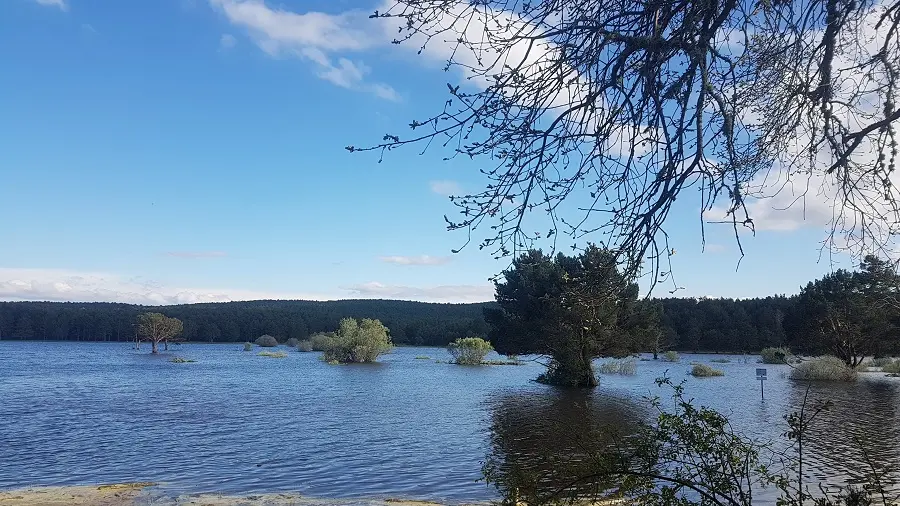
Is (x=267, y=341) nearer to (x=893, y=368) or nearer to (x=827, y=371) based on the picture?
(x=893, y=368)

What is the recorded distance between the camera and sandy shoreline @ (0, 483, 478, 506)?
11.5m

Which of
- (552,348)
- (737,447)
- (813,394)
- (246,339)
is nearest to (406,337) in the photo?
(246,339)

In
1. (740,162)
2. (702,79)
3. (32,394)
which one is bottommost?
(32,394)

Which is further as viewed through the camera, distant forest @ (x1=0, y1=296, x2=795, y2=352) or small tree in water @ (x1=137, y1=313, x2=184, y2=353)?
distant forest @ (x1=0, y1=296, x2=795, y2=352)

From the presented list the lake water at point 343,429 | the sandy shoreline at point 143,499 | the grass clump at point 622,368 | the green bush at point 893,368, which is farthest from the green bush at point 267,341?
the sandy shoreline at point 143,499

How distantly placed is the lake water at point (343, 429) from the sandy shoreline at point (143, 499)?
0.61 m

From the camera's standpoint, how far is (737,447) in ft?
14.8

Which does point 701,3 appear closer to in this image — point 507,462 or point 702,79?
point 702,79

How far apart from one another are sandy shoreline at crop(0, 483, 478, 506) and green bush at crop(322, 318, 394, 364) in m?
54.3

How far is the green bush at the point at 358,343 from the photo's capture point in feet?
220

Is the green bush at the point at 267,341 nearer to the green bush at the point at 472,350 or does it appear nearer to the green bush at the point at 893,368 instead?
the green bush at the point at 472,350

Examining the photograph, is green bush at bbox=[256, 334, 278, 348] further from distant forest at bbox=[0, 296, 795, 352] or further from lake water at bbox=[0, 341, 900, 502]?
lake water at bbox=[0, 341, 900, 502]

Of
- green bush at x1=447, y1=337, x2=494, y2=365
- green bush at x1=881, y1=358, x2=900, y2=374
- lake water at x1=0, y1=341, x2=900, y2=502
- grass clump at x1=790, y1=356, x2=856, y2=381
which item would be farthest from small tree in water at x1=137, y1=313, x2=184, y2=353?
green bush at x1=881, y1=358, x2=900, y2=374

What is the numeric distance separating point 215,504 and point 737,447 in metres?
9.60
